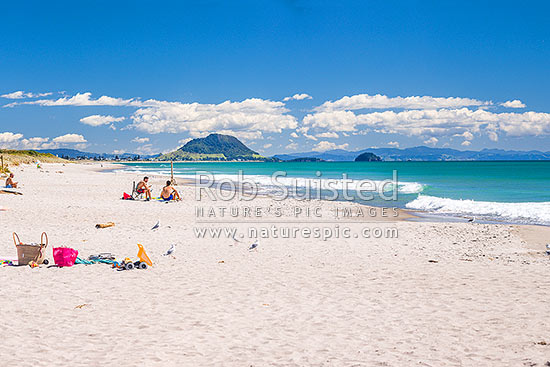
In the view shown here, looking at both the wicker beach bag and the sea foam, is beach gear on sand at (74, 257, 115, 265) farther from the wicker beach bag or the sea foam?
the sea foam

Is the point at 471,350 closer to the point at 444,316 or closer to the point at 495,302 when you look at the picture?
the point at 444,316

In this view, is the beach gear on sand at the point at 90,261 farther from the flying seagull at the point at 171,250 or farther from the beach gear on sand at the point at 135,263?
the flying seagull at the point at 171,250

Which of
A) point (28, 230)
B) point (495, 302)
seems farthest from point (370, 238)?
point (28, 230)

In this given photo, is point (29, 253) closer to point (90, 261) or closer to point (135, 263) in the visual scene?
point (90, 261)

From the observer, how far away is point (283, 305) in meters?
7.22

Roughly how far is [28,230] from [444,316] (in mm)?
12423

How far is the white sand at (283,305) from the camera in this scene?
17.6 feet

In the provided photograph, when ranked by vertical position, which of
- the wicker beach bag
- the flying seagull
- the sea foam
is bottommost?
the sea foam

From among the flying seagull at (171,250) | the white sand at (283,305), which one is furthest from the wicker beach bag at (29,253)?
the flying seagull at (171,250)

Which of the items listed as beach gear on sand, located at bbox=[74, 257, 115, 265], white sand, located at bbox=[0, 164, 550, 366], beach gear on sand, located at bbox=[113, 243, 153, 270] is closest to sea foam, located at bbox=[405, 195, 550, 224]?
white sand, located at bbox=[0, 164, 550, 366]

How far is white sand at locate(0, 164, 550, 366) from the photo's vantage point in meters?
5.38

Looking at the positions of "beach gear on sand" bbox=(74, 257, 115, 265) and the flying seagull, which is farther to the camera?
the flying seagull

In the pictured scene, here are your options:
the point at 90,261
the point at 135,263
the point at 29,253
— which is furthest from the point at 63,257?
the point at 135,263

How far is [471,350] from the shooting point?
5.43m
